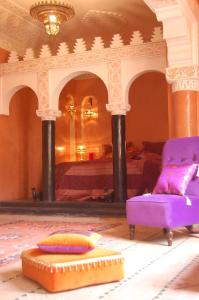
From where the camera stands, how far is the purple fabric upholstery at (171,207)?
410 cm

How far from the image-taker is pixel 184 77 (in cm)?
630

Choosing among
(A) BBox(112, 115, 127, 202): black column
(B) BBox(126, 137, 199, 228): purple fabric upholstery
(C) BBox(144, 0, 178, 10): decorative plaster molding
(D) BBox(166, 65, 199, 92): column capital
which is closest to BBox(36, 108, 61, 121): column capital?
(A) BBox(112, 115, 127, 202): black column

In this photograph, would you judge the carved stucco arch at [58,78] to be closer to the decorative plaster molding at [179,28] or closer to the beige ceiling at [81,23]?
the beige ceiling at [81,23]

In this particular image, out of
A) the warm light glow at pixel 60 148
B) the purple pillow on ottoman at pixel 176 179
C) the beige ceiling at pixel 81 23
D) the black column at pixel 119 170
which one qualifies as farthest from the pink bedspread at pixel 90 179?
the purple pillow on ottoman at pixel 176 179

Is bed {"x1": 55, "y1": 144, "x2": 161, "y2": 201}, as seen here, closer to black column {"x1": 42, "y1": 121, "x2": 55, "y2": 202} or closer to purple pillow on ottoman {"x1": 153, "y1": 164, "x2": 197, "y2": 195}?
black column {"x1": 42, "y1": 121, "x2": 55, "y2": 202}

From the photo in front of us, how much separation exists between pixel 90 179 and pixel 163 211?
433 centimetres

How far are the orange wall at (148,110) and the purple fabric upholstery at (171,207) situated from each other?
6026 mm

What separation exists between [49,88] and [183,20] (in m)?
3.18

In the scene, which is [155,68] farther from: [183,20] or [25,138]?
[25,138]

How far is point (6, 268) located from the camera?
3119 millimetres

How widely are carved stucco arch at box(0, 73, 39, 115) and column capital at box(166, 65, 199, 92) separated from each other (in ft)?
10.1

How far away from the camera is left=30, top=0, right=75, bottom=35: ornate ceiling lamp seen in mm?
6871

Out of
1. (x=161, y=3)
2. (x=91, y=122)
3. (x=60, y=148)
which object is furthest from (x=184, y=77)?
(x=91, y=122)

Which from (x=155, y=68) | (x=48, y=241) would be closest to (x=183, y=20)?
(x=155, y=68)
